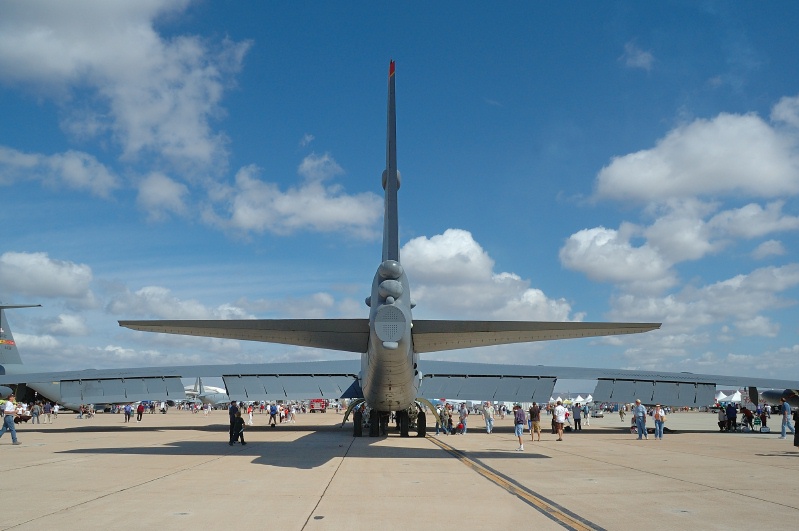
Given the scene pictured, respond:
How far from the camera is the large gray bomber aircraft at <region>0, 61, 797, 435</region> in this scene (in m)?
15.2

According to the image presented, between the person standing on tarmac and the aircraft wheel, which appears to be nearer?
the person standing on tarmac

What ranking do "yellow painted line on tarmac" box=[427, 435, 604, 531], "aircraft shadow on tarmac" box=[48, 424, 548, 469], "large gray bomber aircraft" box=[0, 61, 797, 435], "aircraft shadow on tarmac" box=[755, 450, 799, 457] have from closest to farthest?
1. "yellow painted line on tarmac" box=[427, 435, 604, 531]
2. "large gray bomber aircraft" box=[0, 61, 797, 435]
3. "aircraft shadow on tarmac" box=[48, 424, 548, 469]
4. "aircraft shadow on tarmac" box=[755, 450, 799, 457]

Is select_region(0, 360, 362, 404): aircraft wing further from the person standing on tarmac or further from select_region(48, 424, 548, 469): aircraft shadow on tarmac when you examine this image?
the person standing on tarmac

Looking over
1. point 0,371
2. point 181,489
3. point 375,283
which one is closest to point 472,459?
point 375,283

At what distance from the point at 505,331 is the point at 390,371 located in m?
3.11

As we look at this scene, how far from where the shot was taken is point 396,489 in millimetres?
11344

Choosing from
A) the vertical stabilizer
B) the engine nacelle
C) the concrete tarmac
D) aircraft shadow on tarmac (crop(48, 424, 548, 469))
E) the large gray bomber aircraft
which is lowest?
aircraft shadow on tarmac (crop(48, 424, 548, 469))

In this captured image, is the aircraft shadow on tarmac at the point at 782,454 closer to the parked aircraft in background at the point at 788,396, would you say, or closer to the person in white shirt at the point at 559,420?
the person in white shirt at the point at 559,420

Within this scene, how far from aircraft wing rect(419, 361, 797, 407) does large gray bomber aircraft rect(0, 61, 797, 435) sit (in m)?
0.05

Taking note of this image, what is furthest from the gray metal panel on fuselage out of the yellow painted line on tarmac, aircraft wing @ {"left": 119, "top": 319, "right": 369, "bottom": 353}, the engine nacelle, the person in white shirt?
the engine nacelle

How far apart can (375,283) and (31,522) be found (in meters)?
8.03

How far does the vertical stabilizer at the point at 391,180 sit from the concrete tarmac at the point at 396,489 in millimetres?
5507

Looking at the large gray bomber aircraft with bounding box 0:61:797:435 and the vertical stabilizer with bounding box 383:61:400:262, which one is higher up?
the vertical stabilizer with bounding box 383:61:400:262

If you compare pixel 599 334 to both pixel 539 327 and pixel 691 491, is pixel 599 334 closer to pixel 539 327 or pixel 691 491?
pixel 539 327
